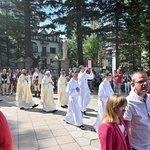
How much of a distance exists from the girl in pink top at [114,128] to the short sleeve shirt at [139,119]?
0.63 feet

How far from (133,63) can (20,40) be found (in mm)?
14615

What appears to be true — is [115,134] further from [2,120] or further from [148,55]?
[148,55]

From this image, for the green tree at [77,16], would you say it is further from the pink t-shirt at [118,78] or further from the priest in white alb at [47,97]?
the priest in white alb at [47,97]

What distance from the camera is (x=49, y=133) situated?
6930 millimetres

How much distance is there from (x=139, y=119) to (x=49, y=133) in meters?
4.44

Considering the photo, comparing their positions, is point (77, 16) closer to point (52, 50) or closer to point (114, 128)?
point (114, 128)

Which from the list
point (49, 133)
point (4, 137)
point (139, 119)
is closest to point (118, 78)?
point (49, 133)

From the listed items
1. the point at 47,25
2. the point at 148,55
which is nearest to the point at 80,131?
the point at 148,55

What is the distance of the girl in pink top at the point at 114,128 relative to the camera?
249cm

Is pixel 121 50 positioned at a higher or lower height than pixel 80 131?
higher

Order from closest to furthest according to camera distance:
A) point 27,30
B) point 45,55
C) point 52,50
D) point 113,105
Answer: point 113,105, point 27,30, point 45,55, point 52,50

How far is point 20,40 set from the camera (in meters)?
31.0

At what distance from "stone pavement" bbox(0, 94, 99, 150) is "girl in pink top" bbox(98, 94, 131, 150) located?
123 inches

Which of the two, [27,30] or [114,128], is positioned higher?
[27,30]
